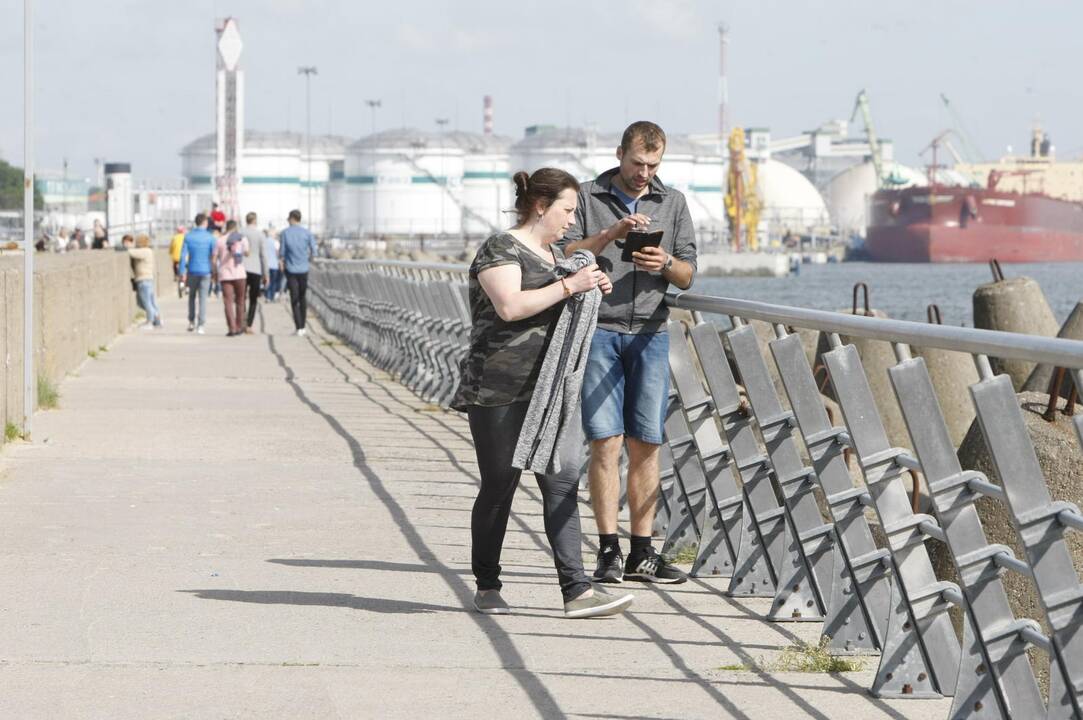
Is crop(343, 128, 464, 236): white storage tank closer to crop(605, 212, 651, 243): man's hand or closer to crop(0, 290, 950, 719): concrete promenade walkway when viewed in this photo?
crop(0, 290, 950, 719): concrete promenade walkway

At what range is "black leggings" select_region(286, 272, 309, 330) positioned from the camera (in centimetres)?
2595

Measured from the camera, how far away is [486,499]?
21.7ft

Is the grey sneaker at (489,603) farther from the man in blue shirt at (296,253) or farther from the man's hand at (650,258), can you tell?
the man in blue shirt at (296,253)

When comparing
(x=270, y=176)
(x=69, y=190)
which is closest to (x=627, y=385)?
(x=270, y=176)

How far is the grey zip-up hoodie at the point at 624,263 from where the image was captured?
7117 millimetres

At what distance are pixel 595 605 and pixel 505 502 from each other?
50 cm

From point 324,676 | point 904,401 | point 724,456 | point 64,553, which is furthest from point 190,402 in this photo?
point 904,401

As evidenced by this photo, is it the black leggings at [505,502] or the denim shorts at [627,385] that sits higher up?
the denim shorts at [627,385]

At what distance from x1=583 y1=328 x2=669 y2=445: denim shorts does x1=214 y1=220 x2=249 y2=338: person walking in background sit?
17.9 meters

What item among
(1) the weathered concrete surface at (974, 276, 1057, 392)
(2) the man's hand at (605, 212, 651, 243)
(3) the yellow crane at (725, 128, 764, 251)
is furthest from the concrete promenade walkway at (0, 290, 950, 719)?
(3) the yellow crane at (725, 128, 764, 251)

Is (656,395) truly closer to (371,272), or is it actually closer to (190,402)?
(190,402)

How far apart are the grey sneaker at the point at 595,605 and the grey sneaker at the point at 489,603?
0.25 m

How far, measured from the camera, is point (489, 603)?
21.5 ft

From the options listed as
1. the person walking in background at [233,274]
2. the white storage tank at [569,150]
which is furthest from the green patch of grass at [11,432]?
the white storage tank at [569,150]
